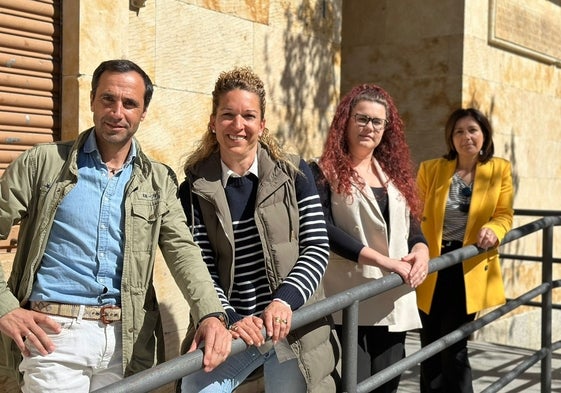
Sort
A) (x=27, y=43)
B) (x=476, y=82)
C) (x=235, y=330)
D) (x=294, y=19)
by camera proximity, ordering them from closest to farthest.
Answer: (x=235, y=330) → (x=27, y=43) → (x=294, y=19) → (x=476, y=82)

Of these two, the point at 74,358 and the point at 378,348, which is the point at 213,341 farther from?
the point at 378,348

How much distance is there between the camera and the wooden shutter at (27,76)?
163 inches

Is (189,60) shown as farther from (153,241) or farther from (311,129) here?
(153,241)

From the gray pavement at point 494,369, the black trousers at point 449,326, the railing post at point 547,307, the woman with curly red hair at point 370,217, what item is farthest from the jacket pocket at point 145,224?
the gray pavement at point 494,369

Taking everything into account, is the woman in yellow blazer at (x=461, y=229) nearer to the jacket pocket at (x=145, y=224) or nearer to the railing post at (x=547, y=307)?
the railing post at (x=547, y=307)

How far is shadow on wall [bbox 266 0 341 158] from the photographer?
578 cm

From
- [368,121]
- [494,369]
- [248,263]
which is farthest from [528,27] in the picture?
[248,263]

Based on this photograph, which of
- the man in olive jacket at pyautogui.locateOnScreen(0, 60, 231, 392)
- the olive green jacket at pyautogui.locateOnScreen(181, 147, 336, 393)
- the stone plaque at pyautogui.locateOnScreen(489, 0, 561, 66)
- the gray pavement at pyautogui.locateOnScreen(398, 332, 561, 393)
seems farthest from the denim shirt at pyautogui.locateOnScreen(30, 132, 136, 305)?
the stone plaque at pyautogui.locateOnScreen(489, 0, 561, 66)

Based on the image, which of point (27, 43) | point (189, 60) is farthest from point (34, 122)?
point (189, 60)

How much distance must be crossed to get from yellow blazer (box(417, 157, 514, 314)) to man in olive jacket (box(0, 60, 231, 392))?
2.07m

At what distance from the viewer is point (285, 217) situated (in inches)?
105

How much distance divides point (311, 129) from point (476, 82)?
2679 millimetres

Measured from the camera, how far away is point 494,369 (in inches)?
A: 236

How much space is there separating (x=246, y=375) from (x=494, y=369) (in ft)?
12.5
